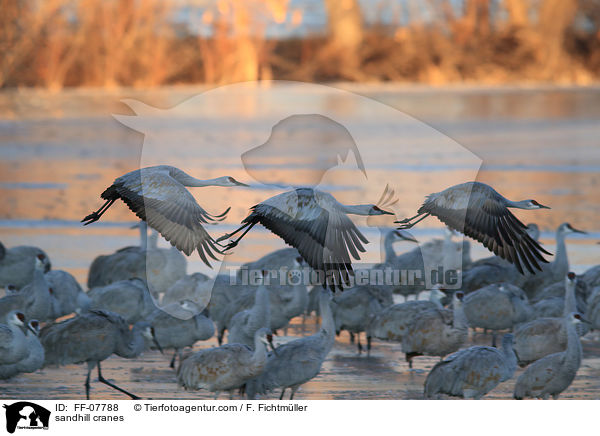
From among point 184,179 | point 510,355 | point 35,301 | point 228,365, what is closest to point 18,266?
point 35,301

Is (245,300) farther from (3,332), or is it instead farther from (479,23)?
(479,23)

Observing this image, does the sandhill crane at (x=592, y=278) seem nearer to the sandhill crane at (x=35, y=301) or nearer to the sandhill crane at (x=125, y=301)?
the sandhill crane at (x=125, y=301)

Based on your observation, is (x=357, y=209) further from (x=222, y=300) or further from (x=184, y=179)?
(x=222, y=300)

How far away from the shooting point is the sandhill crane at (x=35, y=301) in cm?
610

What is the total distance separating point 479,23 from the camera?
26062 millimetres

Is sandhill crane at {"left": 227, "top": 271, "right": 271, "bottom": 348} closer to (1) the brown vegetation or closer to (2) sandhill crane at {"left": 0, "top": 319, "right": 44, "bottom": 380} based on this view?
(2) sandhill crane at {"left": 0, "top": 319, "right": 44, "bottom": 380}

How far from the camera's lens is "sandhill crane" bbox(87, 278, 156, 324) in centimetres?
630

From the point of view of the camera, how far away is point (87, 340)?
18.2ft

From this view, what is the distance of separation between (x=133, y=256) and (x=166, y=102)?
14.9 m

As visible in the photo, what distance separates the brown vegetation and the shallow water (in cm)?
66

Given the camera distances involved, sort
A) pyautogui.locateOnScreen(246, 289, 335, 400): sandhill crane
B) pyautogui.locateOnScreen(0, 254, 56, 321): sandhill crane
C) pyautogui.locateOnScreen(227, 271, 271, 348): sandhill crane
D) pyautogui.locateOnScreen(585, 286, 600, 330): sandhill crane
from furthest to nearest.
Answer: pyautogui.locateOnScreen(585, 286, 600, 330): sandhill crane, pyautogui.locateOnScreen(0, 254, 56, 321): sandhill crane, pyautogui.locateOnScreen(227, 271, 271, 348): sandhill crane, pyautogui.locateOnScreen(246, 289, 335, 400): sandhill crane

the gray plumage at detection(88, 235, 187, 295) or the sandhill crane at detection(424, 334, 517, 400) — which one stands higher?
the gray plumage at detection(88, 235, 187, 295)

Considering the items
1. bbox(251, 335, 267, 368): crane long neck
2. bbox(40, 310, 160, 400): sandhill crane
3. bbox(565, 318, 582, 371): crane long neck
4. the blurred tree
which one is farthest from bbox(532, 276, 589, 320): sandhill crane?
the blurred tree
